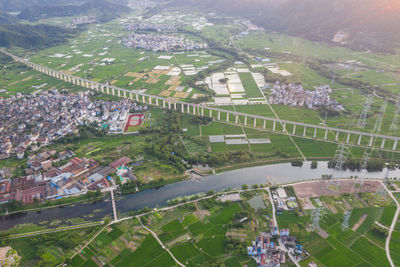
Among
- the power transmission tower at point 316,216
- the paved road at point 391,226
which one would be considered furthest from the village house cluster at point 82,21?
the paved road at point 391,226

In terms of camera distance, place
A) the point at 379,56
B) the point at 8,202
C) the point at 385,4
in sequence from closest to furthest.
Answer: the point at 8,202, the point at 379,56, the point at 385,4

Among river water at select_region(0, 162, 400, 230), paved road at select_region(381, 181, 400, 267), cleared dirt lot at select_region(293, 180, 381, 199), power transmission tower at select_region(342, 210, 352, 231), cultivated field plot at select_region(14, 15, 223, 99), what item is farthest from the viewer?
cultivated field plot at select_region(14, 15, 223, 99)

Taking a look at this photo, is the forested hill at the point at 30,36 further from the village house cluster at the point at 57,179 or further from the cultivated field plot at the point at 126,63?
the village house cluster at the point at 57,179

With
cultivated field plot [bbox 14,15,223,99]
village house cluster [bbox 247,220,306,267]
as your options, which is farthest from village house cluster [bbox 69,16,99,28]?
village house cluster [bbox 247,220,306,267]

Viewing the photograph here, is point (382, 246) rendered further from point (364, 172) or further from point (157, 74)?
point (157, 74)

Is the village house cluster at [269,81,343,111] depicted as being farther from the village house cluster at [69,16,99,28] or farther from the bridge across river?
the village house cluster at [69,16,99,28]

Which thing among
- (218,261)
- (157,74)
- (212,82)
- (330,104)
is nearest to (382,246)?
(218,261)

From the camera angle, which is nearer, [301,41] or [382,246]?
[382,246]
